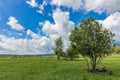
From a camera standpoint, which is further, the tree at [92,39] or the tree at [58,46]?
the tree at [58,46]

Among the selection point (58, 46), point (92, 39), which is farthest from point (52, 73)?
point (58, 46)

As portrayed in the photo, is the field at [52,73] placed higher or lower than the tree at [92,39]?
lower

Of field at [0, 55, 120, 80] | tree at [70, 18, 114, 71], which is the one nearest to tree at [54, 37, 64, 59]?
field at [0, 55, 120, 80]

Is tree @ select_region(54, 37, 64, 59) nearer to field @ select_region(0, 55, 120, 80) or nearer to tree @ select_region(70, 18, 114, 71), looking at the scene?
field @ select_region(0, 55, 120, 80)

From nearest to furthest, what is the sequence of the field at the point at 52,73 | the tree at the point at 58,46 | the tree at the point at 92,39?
the field at the point at 52,73
the tree at the point at 92,39
the tree at the point at 58,46

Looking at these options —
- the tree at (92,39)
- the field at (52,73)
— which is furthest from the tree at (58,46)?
the tree at (92,39)

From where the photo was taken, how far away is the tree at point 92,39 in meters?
41.8

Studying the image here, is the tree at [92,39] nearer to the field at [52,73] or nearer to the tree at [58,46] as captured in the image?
the field at [52,73]

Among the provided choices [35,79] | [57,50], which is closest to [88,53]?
[35,79]

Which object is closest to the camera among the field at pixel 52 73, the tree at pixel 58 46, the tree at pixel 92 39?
the field at pixel 52 73

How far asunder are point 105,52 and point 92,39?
4.39m

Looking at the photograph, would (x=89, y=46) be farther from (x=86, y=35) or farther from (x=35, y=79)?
(x=35, y=79)

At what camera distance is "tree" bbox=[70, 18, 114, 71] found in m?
41.8

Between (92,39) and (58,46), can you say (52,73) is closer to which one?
(92,39)
